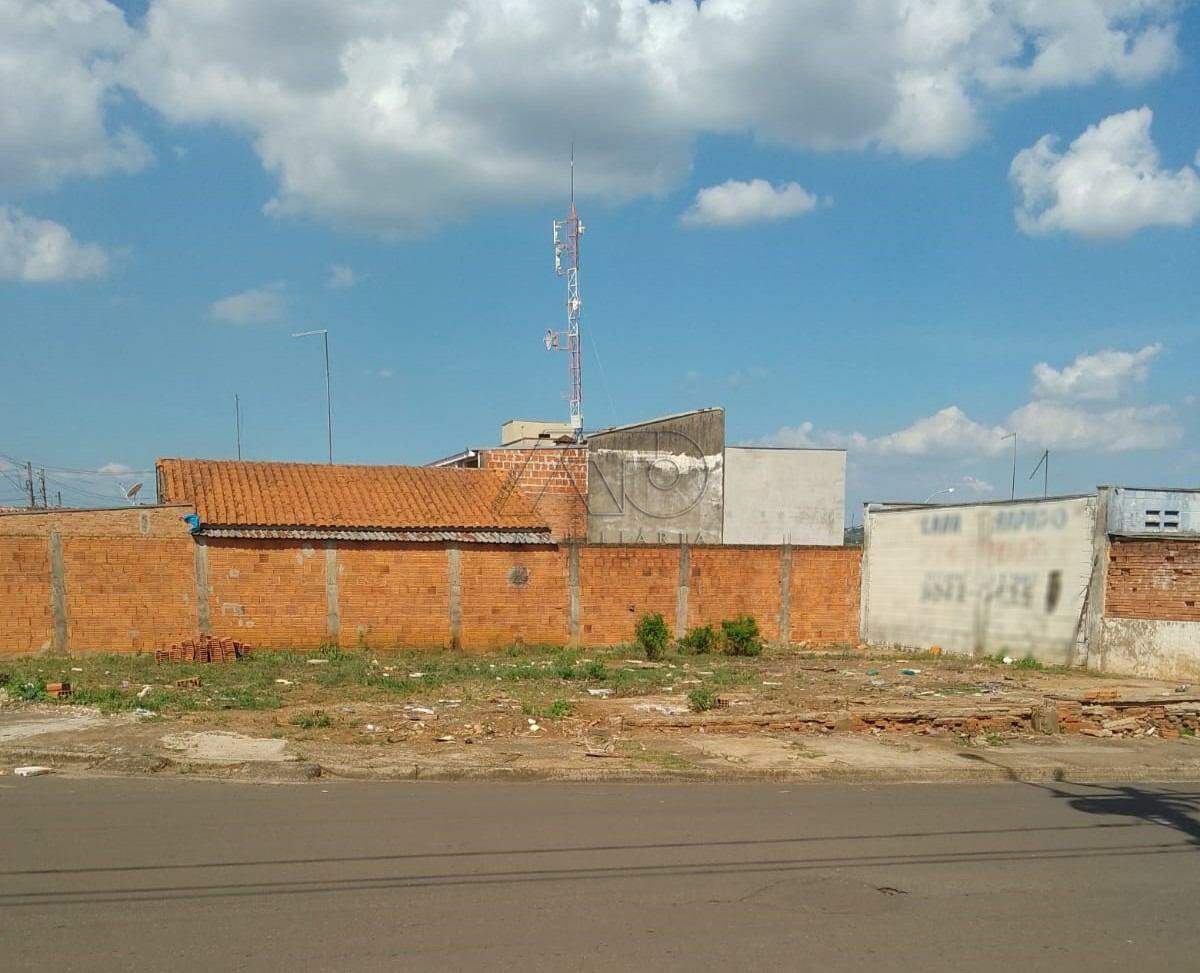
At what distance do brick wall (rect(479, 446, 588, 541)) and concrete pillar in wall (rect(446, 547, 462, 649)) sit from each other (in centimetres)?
354

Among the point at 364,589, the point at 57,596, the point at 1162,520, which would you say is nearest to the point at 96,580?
the point at 57,596

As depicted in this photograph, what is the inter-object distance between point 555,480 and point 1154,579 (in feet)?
48.2

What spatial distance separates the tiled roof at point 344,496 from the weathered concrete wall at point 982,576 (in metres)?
9.82

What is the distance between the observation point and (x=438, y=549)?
74.3 feet

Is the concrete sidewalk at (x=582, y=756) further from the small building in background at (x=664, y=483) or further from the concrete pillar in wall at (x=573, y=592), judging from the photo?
the small building in background at (x=664, y=483)

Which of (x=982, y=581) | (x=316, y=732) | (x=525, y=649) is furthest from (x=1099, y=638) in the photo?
(x=316, y=732)

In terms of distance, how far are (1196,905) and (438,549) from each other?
719 inches

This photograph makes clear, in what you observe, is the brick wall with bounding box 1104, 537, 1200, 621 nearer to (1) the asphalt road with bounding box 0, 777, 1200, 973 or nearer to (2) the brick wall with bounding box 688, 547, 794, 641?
(2) the brick wall with bounding box 688, 547, 794, 641

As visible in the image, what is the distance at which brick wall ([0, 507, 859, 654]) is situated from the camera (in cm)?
2003

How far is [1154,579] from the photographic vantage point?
18812 millimetres

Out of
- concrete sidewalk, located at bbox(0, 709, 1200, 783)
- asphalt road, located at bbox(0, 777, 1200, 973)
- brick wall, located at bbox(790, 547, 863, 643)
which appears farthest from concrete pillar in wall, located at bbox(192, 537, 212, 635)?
brick wall, located at bbox(790, 547, 863, 643)

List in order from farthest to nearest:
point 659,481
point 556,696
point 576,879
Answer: point 659,481, point 556,696, point 576,879

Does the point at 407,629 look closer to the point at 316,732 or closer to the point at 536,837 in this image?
the point at 316,732

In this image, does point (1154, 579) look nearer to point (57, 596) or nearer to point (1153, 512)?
point (1153, 512)
